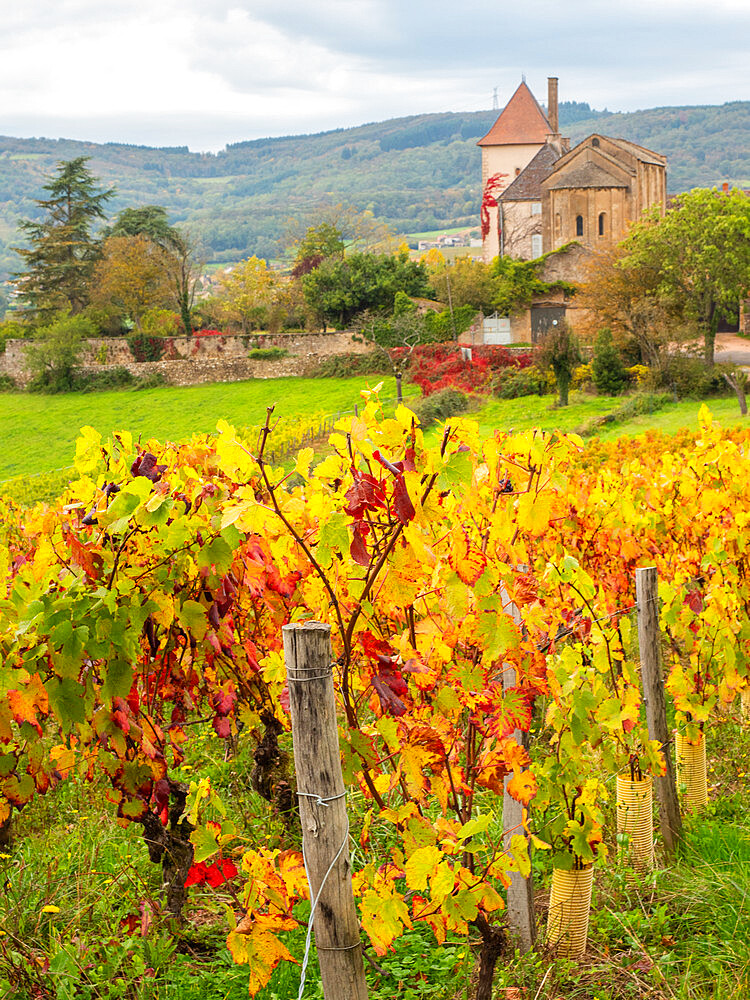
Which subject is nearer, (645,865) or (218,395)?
(645,865)

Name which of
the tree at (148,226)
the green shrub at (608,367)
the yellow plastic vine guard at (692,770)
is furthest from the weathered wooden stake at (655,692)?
the tree at (148,226)

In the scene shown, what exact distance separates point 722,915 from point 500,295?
39.8m

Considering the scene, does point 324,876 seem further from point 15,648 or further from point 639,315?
point 639,315

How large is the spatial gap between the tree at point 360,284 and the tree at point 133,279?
10585 millimetres

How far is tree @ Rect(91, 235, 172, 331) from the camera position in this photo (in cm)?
5006

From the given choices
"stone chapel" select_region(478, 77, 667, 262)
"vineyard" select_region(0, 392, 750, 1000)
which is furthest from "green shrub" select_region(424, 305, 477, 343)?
"vineyard" select_region(0, 392, 750, 1000)

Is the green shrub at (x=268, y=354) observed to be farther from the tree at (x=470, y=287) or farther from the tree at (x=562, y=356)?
the tree at (x=562, y=356)

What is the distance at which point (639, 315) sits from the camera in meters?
29.5

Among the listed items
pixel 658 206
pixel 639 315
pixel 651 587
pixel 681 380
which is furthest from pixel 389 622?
pixel 658 206

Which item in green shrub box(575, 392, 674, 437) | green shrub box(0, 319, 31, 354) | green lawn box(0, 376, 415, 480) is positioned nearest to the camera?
green shrub box(575, 392, 674, 437)

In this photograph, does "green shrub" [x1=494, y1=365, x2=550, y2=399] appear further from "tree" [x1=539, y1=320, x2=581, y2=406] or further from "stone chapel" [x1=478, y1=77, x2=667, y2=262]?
"stone chapel" [x1=478, y1=77, x2=667, y2=262]

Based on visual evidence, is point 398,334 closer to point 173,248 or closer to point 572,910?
point 173,248

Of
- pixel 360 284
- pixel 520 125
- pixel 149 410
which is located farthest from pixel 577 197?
pixel 149 410

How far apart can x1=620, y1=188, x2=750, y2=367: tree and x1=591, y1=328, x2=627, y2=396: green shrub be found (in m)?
2.70
